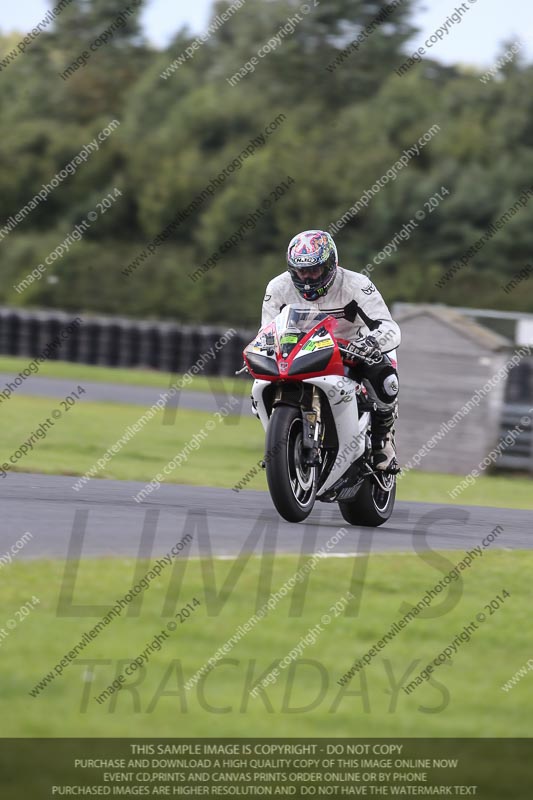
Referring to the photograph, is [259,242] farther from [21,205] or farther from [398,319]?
[398,319]

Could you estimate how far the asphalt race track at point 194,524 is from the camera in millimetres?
7832

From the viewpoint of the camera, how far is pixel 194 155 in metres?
54.4

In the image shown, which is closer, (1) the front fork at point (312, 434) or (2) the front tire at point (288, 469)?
(2) the front tire at point (288, 469)

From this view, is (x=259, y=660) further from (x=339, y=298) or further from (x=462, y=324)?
(x=462, y=324)

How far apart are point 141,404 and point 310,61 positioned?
146ft

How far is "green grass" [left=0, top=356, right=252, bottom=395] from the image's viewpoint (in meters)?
29.5

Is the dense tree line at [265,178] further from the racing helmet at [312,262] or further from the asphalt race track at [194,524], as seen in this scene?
the racing helmet at [312,262]

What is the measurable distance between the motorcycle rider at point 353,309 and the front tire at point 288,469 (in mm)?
747

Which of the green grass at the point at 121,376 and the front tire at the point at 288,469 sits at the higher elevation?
the front tire at the point at 288,469

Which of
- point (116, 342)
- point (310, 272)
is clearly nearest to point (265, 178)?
point (116, 342)

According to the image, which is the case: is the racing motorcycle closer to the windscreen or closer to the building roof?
the windscreen

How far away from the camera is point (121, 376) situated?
30516mm

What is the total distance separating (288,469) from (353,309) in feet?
4.71

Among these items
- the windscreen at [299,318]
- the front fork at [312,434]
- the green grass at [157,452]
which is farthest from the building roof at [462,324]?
the front fork at [312,434]
